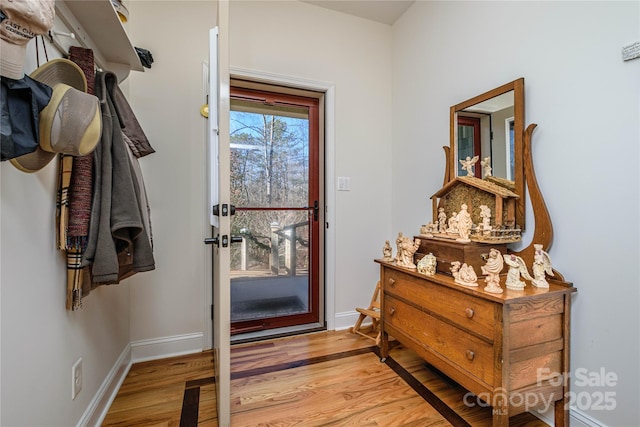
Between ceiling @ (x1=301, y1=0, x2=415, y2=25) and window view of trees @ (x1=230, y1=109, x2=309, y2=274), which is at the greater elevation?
ceiling @ (x1=301, y1=0, x2=415, y2=25)

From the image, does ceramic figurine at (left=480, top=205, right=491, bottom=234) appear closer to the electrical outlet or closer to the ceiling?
the ceiling

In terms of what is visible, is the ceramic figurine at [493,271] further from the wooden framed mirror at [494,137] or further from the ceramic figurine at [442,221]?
the ceramic figurine at [442,221]

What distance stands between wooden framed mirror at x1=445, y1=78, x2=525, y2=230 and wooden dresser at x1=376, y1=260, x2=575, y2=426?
47 centimetres

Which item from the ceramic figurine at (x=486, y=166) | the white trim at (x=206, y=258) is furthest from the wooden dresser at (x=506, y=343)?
the white trim at (x=206, y=258)

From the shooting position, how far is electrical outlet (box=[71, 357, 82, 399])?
110 centimetres

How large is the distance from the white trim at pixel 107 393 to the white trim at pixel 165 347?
5cm

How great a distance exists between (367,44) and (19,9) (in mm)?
2386

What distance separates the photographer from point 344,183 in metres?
2.35

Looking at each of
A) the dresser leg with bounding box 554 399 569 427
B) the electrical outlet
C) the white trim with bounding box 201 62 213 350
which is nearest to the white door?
the electrical outlet

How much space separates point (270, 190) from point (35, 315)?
5.25 feet

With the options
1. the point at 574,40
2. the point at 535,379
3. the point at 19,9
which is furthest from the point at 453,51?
the point at 19,9

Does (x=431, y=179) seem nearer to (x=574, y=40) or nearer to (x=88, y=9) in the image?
(x=574, y=40)

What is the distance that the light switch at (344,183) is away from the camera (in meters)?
2.33

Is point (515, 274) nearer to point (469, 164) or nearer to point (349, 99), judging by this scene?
point (469, 164)
